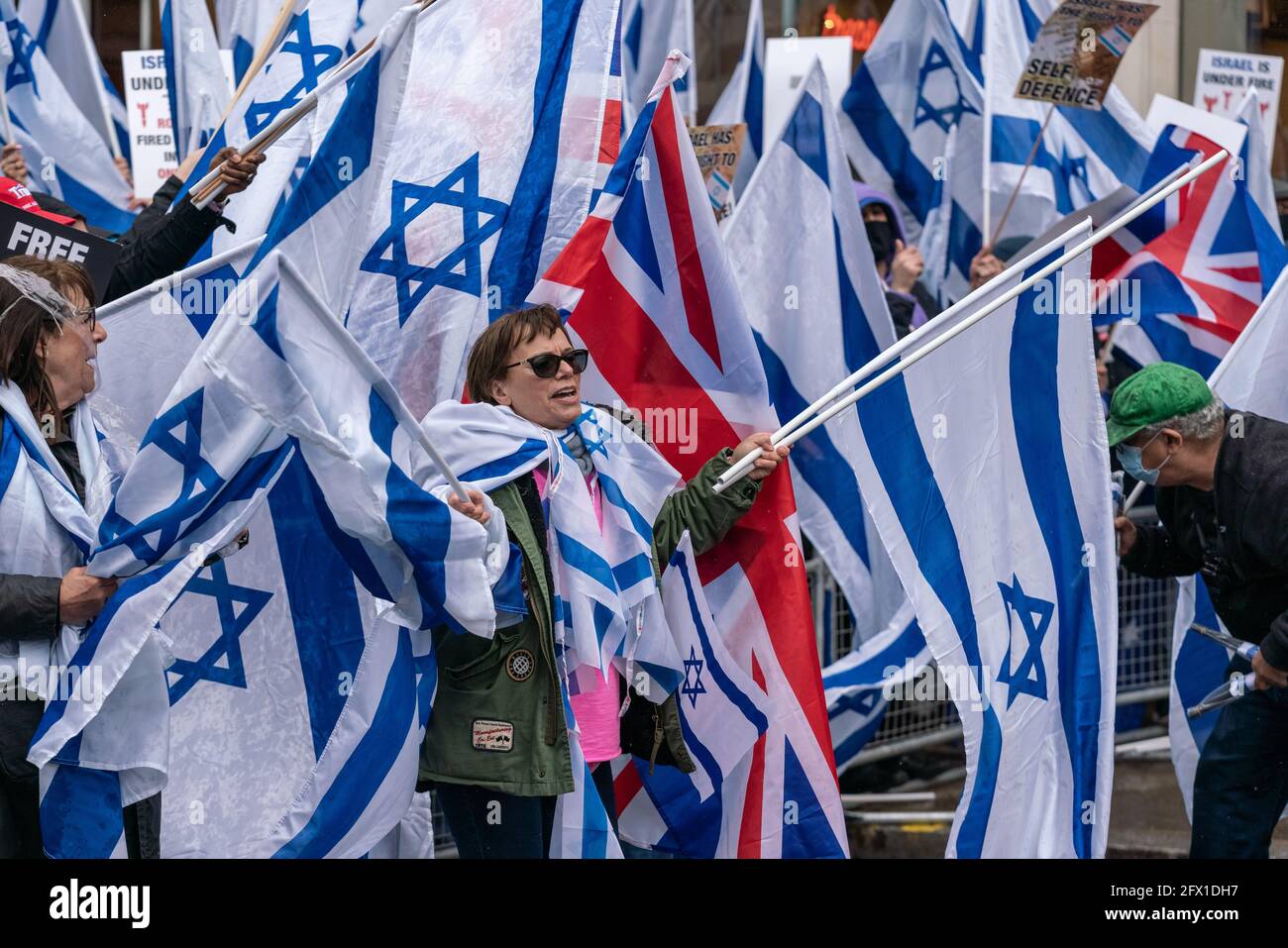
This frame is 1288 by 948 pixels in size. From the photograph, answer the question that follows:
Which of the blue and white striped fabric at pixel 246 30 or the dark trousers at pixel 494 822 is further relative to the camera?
the blue and white striped fabric at pixel 246 30

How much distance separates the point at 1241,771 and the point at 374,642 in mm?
2518

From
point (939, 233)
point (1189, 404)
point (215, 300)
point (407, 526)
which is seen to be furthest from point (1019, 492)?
point (939, 233)

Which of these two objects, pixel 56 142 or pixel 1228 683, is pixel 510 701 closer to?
pixel 1228 683

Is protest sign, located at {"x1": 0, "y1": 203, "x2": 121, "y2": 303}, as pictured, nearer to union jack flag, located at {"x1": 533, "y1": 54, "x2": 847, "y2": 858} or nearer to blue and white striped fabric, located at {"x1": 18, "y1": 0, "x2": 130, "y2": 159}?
union jack flag, located at {"x1": 533, "y1": 54, "x2": 847, "y2": 858}

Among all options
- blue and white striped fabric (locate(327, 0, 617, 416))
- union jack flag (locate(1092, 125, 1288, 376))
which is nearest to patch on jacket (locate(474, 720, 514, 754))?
blue and white striped fabric (locate(327, 0, 617, 416))

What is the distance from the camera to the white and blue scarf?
3.52 m

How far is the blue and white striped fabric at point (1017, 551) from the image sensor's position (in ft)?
15.1

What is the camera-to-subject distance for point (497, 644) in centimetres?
393

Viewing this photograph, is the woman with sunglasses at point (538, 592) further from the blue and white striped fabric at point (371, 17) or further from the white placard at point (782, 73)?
the white placard at point (782, 73)

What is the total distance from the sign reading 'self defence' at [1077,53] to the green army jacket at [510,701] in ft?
13.4

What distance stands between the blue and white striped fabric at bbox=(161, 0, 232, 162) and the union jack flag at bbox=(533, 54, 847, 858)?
2.69m

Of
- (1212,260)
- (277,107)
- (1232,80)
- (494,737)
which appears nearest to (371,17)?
(277,107)

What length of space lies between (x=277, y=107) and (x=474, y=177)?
702 millimetres

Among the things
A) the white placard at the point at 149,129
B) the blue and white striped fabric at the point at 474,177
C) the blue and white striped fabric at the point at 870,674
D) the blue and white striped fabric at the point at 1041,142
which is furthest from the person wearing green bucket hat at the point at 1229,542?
the white placard at the point at 149,129
